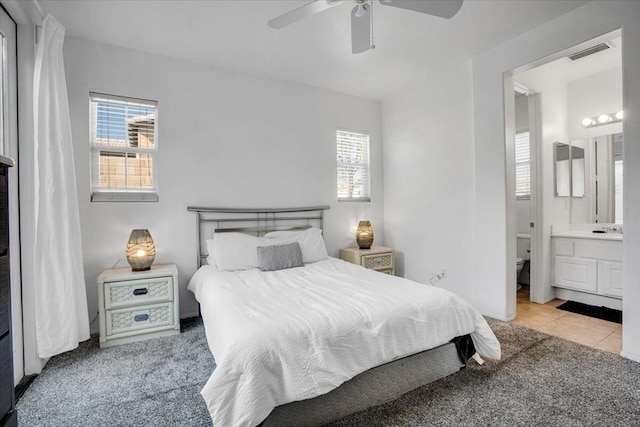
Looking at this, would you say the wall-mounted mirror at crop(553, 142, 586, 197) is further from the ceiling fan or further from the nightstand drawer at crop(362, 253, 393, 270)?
the ceiling fan

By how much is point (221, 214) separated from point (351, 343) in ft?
7.56

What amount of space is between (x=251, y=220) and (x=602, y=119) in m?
4.35

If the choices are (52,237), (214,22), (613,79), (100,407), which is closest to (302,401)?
(100,407)

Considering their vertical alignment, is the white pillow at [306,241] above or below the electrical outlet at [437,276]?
above

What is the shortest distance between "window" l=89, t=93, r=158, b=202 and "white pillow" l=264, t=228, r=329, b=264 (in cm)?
129

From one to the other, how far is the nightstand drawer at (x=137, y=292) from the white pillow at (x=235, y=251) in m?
0.47

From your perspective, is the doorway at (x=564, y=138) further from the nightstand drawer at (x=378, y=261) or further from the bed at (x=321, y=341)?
the bed at (x=321, y=341)

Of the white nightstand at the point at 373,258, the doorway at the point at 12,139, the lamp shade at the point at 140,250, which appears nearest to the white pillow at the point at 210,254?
the lamp shade at the point at 140,250

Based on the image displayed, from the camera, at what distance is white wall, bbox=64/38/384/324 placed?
9.39 feet

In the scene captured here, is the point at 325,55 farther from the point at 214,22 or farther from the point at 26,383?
the point at 26,383

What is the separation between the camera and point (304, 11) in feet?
6.04

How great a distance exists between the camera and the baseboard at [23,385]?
75.7 inches

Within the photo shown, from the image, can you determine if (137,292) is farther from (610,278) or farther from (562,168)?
(562,168)

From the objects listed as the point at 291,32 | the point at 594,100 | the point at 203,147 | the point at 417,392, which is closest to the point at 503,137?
the point at 594,100
